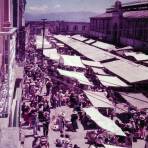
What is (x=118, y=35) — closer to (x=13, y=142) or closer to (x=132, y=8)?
(x=132, y=8)

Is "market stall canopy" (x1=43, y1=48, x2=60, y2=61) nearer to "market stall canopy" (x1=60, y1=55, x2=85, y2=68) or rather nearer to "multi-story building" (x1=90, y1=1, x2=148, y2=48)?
"market stall canopy" (x1=60, y1=55, x2=85, y2=68)

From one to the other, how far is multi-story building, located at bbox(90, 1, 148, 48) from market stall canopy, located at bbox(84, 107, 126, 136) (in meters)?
25.3

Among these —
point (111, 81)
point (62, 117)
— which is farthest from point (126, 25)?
point (62, 117)

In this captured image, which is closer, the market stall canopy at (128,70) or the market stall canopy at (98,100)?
the market stall canopy at (98,100)

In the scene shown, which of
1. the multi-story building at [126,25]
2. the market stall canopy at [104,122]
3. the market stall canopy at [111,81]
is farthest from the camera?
the multi-story building at [126,25]

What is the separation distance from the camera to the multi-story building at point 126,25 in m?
42.5

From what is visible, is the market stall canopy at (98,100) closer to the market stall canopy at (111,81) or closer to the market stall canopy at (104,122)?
the market stall canopy at (104,122)

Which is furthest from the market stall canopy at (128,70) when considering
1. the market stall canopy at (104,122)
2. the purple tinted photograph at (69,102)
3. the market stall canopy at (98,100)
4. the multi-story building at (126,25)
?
the multi-story building at (126,25)

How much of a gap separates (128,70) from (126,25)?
85.8 feet

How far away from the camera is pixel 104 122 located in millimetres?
15641

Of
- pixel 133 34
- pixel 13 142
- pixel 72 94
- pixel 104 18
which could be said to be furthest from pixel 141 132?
pixel 104 18

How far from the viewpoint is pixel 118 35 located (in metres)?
54.6

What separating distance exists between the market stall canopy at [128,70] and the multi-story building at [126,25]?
495 inches

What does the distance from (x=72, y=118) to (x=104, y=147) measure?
585cm
